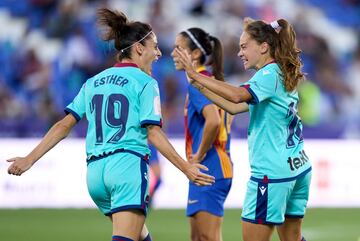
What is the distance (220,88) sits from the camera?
5.88 meters

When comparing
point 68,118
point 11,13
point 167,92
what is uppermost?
point 11,13

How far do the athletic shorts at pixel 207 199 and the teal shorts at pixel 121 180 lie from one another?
1.68m

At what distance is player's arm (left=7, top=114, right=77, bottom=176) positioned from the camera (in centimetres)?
586

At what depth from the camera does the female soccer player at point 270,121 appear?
6023 millimetres

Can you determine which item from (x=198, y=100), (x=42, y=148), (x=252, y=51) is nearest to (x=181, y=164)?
(x=42, y=148)

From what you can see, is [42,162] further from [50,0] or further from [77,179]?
[50,0]

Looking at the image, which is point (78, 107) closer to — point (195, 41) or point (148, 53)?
point (148, 53)

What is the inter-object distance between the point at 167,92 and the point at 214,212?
9.40 meters

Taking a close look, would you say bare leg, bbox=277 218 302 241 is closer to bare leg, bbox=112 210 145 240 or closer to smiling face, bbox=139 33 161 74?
bare leg, bbox=112 210 145 240

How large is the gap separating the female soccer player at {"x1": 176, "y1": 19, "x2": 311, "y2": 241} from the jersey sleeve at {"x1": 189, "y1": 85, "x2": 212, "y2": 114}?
1137mm

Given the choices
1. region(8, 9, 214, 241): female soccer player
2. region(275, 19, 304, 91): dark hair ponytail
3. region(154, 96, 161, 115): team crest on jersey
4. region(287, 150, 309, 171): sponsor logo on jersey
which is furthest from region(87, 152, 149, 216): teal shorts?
region(275, 19, 304, 91): dark hair ponytail

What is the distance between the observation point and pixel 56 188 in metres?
13.6

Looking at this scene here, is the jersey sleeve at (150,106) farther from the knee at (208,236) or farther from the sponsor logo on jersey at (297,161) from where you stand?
the knee at (208,236)

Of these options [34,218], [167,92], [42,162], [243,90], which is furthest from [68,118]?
[167,92]
